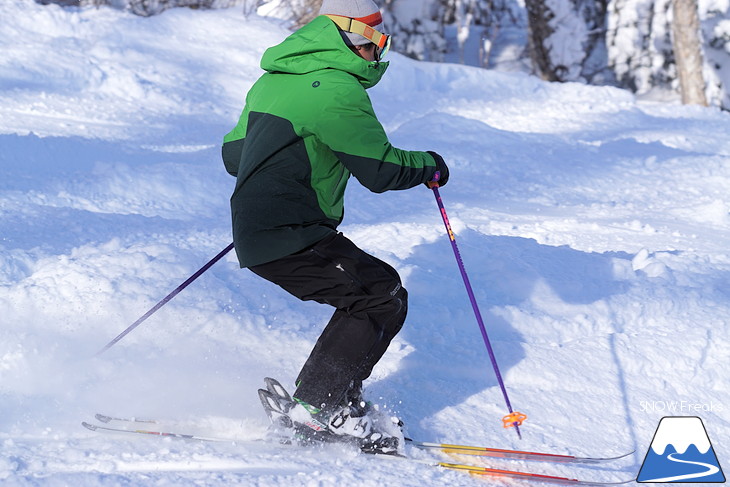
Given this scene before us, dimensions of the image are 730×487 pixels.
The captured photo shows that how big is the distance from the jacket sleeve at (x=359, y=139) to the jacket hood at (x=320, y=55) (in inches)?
3.3

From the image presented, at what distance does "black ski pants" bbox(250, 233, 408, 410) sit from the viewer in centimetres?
302

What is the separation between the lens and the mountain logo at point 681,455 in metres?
3.32

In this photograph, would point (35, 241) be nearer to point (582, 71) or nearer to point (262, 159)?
point (262, 159)

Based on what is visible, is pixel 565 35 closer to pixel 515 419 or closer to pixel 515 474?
pixel 515 419

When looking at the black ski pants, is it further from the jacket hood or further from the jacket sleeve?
the jacket hood

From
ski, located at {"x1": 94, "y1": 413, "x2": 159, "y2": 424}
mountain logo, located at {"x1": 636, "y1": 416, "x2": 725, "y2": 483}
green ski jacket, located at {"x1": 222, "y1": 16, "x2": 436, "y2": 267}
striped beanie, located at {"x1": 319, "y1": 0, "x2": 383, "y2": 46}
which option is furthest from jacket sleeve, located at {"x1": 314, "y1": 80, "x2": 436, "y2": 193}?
mountain logo, located at {"x1": 636, "y1": 416, "x2": 725, "y2": 483}

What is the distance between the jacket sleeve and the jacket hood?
8cm

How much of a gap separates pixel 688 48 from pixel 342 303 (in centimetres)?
1400

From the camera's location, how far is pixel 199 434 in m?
3.21

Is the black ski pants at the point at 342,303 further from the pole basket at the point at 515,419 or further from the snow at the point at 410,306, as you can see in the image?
the pole basket at the point at 515,419

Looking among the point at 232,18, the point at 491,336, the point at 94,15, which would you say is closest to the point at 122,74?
the point at 94,15

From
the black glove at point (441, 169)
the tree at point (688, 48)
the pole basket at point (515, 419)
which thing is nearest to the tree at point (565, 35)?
the tree at point (688, 48)

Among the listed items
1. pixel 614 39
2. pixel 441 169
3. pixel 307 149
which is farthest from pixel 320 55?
pixel 614 39

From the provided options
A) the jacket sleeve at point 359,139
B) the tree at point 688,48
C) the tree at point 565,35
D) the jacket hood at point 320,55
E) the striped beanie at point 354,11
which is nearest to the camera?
the jacket sleeve at point 359,139
